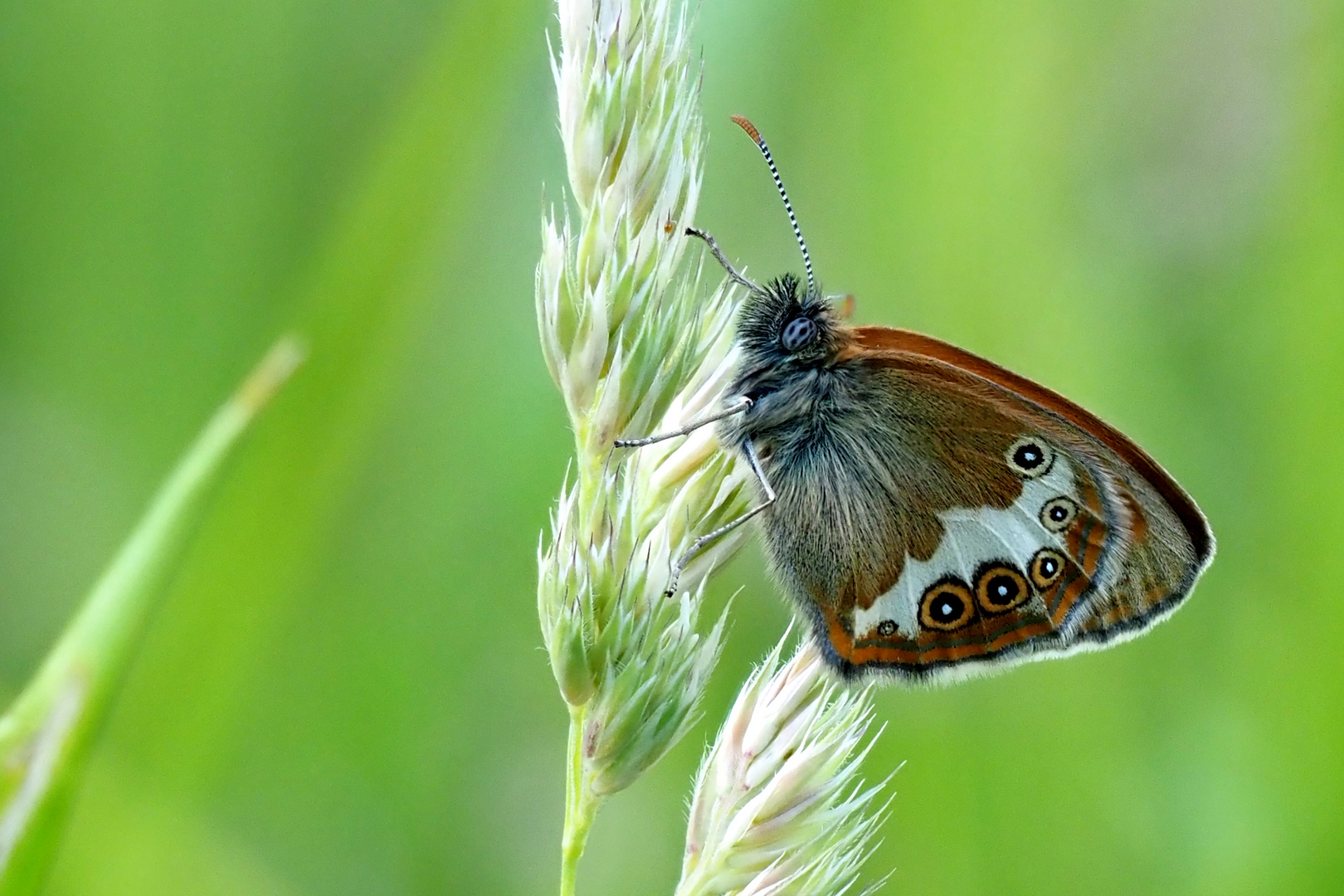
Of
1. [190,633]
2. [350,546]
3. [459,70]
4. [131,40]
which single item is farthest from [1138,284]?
[131,40]

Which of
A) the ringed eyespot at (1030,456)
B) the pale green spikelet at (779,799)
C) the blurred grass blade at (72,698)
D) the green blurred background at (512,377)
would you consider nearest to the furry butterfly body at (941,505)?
the ringed eyespot at (1030,456)

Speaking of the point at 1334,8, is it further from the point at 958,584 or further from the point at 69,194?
the point at 69,194

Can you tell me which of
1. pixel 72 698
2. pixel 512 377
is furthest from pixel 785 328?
pixel 72 698

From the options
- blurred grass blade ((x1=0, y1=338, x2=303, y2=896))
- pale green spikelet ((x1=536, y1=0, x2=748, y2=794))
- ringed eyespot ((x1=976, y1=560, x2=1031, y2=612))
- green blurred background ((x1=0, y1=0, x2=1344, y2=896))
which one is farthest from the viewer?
ringed eyespot ((x1=976, y1=560, x2=1031, y2=612))

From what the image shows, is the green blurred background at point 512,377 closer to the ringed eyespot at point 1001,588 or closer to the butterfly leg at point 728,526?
the ringed eyespot at point 1001,588

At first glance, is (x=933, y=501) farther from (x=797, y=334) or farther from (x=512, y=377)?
(x=512, y=377)

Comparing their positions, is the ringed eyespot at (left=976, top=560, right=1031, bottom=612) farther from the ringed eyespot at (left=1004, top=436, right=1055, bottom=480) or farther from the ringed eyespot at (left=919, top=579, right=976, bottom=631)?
the ringed eyespot at (left=1004, top=436, right=1055, bottom=480)

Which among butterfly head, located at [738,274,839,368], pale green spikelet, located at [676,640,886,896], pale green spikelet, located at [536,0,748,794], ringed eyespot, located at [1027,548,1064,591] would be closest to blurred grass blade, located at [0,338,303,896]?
pale green spikelet, located at [536,0,748,794]

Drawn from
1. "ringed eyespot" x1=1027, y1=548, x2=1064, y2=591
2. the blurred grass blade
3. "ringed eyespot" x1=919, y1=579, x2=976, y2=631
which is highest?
"ringed eyespot" x1=1027, y1=548, x2=1064, y2=591
